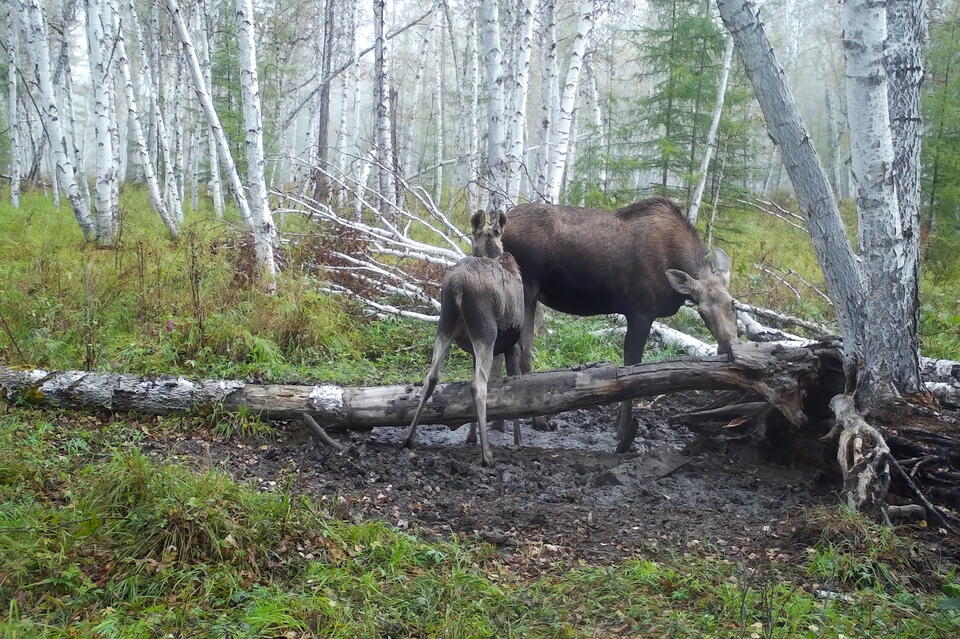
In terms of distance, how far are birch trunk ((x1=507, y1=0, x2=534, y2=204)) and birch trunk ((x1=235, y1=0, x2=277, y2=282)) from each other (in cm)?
318

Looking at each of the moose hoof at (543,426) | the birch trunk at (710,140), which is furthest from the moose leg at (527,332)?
the birch trunk at (710,140)

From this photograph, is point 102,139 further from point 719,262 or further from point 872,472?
point 872,472

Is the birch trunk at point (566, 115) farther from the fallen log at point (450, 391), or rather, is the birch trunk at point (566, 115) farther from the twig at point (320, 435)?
the twig at point (320, 435)

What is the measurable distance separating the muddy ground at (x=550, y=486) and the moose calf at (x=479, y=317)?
0.41 meters

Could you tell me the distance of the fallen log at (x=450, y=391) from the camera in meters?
6.15

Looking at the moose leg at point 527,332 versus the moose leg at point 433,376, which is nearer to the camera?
the moose leg at point 433,376

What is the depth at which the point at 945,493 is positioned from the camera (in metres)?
5.21

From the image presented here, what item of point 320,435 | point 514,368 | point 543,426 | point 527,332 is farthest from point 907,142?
point 320,435

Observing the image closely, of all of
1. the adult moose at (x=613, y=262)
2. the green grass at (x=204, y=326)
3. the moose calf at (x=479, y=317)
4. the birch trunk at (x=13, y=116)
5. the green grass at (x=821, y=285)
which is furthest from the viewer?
the birch trunk at (x=13, y=116)

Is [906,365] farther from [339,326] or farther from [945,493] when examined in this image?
[339,326]

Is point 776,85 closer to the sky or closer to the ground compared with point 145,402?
closer to the sky

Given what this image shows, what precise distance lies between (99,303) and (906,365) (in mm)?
7968

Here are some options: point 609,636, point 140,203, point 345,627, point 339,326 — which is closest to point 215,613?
point 345,627

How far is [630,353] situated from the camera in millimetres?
7004
